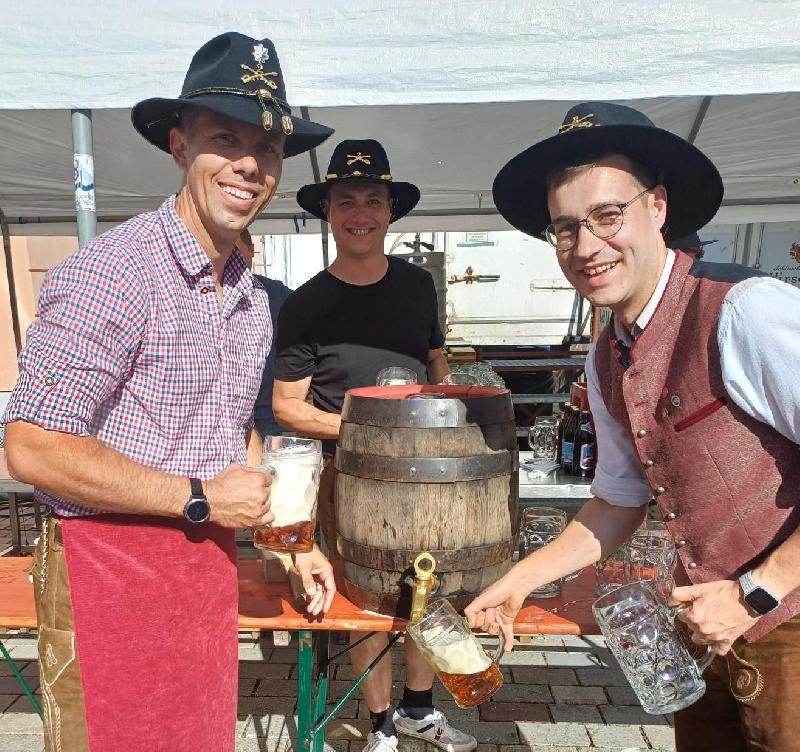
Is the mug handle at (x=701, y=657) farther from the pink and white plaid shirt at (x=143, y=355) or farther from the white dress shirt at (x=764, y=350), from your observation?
the pink and white plaid shirt at (x=143, y=355)

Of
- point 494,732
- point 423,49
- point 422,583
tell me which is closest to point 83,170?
point 423,49

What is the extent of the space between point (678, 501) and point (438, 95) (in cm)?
192

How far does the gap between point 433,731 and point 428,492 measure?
154cm

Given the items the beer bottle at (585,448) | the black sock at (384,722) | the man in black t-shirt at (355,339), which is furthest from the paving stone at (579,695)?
the beer bottle at (585,448)

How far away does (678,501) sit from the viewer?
4.97 feet

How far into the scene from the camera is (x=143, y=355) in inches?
56.4

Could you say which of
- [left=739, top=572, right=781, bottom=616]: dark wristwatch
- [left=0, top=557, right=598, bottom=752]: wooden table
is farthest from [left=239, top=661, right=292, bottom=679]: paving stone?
[left=739, top=572, right=781, bottom=616]: dark wristwatch

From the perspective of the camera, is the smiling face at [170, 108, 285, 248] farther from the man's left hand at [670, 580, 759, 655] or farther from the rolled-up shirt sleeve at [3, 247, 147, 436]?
the man's left hand at [670, 580, 759, 655]

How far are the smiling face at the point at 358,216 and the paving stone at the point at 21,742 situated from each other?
2676 mm

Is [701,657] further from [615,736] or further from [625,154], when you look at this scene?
[615,736]

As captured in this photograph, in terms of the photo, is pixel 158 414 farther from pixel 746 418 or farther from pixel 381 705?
pixel 381 705

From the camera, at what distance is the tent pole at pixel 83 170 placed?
2779mm

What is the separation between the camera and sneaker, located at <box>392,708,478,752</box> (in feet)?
9.10

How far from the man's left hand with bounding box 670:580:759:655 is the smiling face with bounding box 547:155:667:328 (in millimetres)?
654
